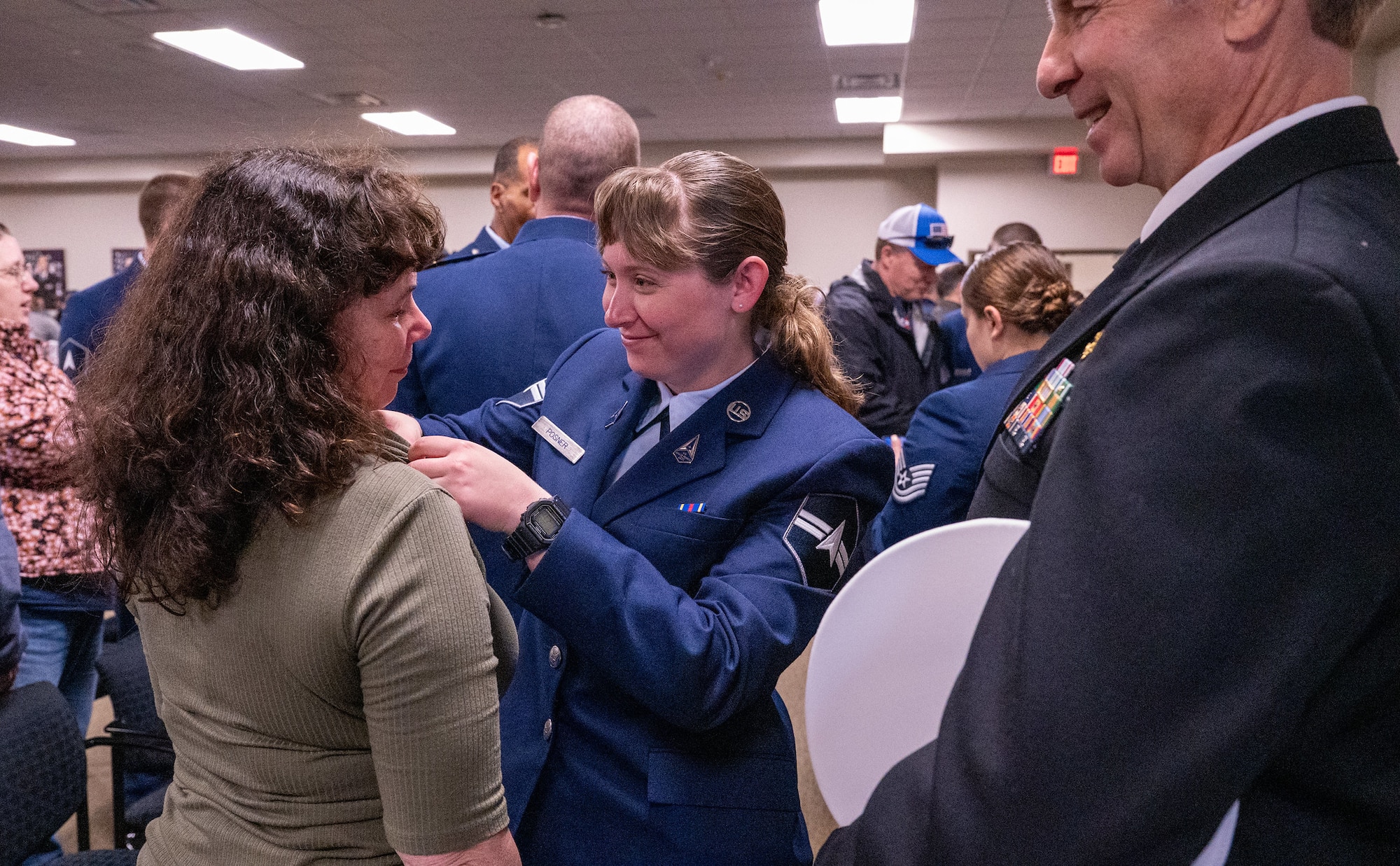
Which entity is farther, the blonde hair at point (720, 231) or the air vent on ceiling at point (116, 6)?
the air vent on ceiling at point (116, 6)

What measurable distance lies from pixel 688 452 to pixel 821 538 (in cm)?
22

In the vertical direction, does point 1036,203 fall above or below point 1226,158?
above

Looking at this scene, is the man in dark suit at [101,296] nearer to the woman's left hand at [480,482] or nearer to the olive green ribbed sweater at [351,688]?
the woman's left hand at [480,482]

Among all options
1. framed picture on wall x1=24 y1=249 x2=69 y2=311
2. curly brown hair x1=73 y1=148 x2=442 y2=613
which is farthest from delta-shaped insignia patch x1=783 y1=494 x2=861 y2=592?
framed picture on wall x1=24 y1=249 x2=69 y2=311

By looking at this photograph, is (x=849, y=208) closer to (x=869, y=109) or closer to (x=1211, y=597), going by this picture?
(x=869, y=109)

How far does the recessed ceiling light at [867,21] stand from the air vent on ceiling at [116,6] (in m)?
4.39

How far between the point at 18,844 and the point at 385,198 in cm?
127

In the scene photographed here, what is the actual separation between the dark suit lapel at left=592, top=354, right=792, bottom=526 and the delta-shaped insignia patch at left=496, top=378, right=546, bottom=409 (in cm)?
33

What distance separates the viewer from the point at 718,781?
1179 mm

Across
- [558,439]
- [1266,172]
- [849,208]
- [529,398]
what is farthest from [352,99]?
[1266,172]

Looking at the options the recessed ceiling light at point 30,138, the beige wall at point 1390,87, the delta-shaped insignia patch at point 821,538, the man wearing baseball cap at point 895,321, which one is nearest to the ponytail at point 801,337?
the delta-shaped insignia patch at point 821,538

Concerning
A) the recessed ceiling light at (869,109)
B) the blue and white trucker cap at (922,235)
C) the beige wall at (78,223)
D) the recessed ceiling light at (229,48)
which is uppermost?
the recessed ceiling light at (869,109)

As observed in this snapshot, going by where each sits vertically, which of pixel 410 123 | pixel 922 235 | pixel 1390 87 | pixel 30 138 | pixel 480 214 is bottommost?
pixel 922 235

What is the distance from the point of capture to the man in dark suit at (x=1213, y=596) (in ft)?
1.58
